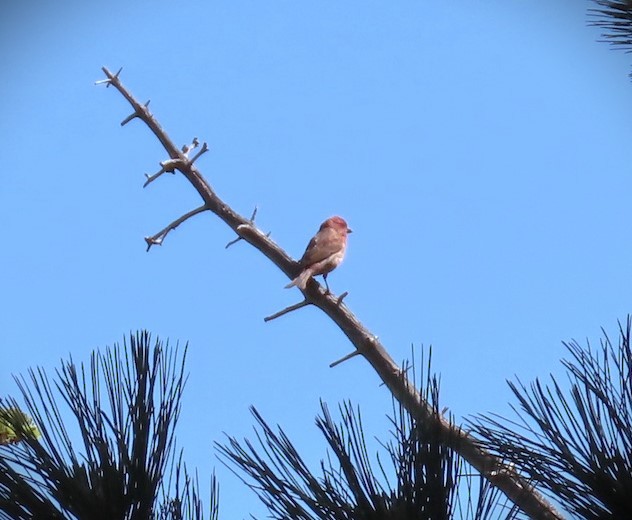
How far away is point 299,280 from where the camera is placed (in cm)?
480

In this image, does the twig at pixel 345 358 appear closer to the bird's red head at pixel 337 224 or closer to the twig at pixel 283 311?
the twig at pixel 283 311

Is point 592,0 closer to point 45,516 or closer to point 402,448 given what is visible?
point 402,448

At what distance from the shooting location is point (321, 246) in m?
5.87

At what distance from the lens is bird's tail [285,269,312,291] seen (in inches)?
186

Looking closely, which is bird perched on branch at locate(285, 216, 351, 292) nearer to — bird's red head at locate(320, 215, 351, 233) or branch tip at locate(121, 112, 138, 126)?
bird's red head at locate(320, 215, 351, 233)

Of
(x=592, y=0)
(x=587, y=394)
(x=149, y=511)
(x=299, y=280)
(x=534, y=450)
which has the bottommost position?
(x=149, y=511)

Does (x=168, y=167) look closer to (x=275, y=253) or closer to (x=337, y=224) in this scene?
(x=275, y=253)

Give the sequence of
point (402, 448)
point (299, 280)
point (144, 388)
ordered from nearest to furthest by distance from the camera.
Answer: point (402, 448)
point (144, 388)
point (299, 280)

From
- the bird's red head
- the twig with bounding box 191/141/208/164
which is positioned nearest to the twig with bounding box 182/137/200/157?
the twig with bounding box 191/141/208/164

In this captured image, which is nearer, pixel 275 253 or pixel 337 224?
pixel 275 253

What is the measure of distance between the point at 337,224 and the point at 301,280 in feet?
6.71

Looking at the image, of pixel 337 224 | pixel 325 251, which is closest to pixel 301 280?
pixel 325 251

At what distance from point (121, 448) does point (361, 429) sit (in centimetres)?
58

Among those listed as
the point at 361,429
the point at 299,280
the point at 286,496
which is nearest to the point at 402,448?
the point at 361,429
